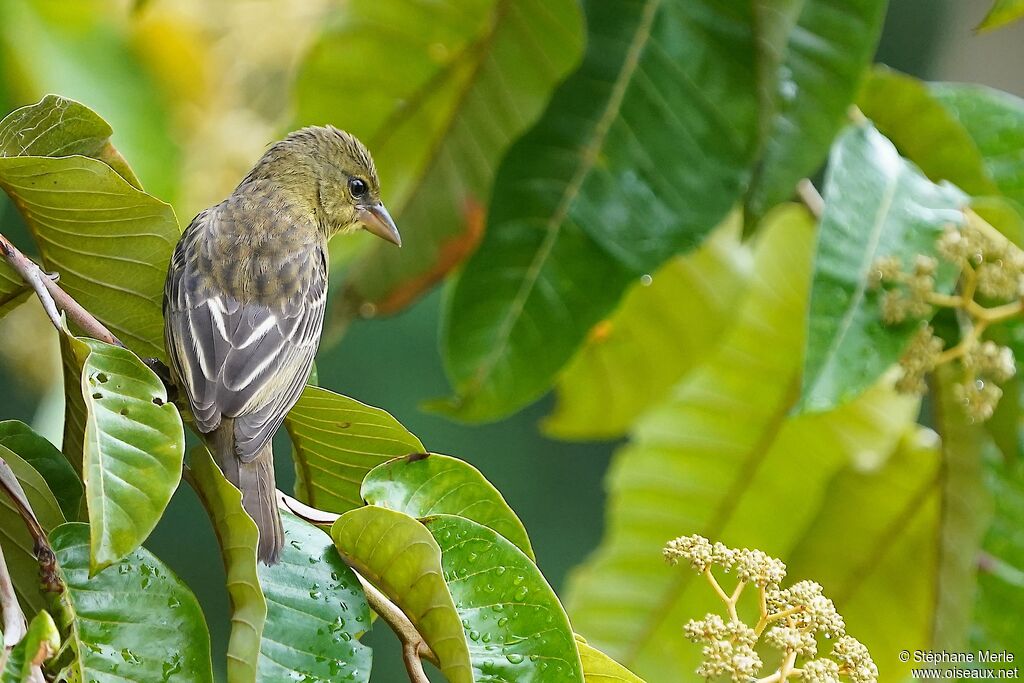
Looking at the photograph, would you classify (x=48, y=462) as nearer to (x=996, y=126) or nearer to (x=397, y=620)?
(x=397, y=620)

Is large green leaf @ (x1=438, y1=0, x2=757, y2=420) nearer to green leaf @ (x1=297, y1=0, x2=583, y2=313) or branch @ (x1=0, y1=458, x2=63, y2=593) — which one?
green leaf @ (x1=297, y1=0, x2=583, y2=313)

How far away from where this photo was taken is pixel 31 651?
1021mm

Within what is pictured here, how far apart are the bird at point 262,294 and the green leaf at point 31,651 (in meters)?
0.32

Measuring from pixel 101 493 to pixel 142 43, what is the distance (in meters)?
3.62

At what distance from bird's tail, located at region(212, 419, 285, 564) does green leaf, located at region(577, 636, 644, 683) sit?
37 centimetres

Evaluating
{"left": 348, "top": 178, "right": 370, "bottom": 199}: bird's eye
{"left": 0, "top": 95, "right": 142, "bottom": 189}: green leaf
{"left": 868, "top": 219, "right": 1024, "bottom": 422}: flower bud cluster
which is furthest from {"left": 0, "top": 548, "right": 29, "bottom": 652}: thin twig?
{"left": 348, "top": 178, "right": 370, "bottom": 199}: bird's eye

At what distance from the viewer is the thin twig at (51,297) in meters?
1.29

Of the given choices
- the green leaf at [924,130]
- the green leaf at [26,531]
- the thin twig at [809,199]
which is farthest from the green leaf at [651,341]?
the green leaf at [26,531]

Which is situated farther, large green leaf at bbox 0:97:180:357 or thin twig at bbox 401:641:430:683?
large green leaf at bbox 0:97:180:357

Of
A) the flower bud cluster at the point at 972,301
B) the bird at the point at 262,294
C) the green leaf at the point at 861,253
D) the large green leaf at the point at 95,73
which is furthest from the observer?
the large green leaf at the point at 95,73

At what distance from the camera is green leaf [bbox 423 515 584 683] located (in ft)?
4.05

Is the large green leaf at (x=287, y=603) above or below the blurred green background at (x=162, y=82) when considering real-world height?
below

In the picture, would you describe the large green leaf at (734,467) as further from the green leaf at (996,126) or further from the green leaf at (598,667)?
the green leaf at (598,667)

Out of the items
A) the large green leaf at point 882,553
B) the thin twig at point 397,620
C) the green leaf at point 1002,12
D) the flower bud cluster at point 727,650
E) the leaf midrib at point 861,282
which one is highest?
the green leaf at point 1002,12
